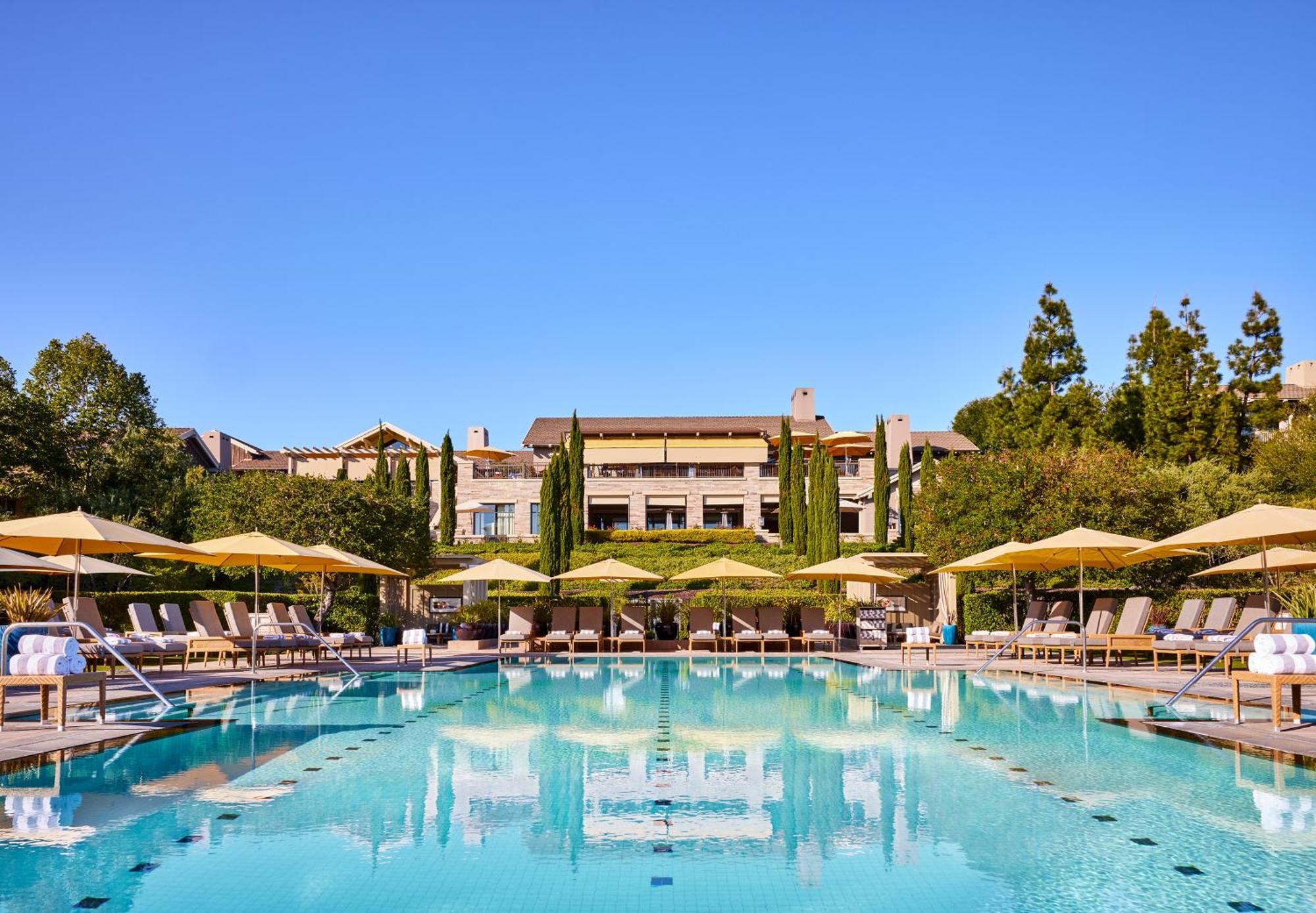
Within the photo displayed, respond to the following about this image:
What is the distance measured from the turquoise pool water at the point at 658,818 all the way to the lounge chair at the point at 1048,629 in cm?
887

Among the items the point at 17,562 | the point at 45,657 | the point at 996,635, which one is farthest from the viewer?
the point at 996,635

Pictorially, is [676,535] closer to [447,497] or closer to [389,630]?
[447,497]

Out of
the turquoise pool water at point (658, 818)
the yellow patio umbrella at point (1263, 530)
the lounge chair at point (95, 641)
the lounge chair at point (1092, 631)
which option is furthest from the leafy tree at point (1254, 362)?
the lounge chair at point (95, 641)

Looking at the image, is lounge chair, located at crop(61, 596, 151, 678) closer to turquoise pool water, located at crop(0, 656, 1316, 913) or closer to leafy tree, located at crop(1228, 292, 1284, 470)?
turquoise pool water, located at crop(0, 656, 1316, 913)

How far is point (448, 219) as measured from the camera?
25984mm

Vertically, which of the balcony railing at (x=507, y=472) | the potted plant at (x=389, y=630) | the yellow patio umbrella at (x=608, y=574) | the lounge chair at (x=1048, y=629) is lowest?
the potted plant at (x=389, y=630)

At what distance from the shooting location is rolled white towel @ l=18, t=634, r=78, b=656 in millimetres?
10219

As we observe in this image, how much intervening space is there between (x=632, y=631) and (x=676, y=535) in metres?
22.1

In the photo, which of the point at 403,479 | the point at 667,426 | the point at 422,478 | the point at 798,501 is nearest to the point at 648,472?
the point at 667,426

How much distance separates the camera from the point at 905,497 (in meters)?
43.7

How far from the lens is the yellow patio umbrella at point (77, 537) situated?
43.0ft

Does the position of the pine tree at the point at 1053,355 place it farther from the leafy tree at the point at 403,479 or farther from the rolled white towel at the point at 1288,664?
the rolled white towel at the point at 1288,664

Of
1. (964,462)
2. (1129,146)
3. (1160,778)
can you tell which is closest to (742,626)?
(964,462)

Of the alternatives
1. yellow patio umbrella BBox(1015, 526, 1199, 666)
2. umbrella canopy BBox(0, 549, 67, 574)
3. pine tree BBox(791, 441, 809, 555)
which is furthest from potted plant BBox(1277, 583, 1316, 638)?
pine tree BBox(791, 441, 809, 555)
